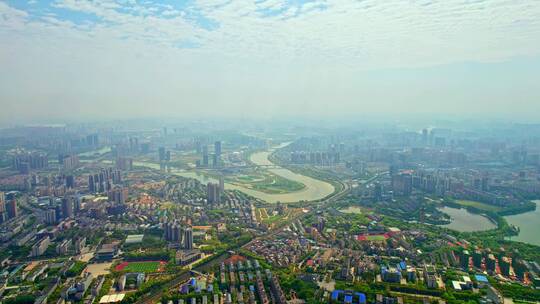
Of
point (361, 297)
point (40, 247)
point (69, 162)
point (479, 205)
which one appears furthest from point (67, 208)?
point (479, 205)

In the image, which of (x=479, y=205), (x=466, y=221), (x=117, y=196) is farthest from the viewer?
(x=479, y=205)

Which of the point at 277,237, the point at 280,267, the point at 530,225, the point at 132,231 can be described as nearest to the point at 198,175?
the point at 132,231

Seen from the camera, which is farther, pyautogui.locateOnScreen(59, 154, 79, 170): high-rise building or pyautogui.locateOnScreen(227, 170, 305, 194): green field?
pyautogui.locateOnScreen(59, 154, 79, 170): high-rise building

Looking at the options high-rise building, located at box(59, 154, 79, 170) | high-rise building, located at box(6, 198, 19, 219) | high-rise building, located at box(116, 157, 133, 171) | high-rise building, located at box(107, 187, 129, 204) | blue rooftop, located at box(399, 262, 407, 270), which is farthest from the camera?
high-rise building, located at box(59, 154, 79, 170)

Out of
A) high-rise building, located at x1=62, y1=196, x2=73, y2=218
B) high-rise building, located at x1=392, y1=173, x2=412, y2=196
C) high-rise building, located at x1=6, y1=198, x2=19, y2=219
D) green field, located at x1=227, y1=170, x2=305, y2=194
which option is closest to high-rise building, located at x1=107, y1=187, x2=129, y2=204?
high-rise building, located at x1=62, y1=196, x2=73, y2=218

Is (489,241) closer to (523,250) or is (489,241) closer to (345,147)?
(523,250)

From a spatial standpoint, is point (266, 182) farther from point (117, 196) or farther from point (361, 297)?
point (361, 297)

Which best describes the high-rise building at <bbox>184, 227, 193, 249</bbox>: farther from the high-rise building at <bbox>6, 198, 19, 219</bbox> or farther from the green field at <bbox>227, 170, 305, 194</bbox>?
the green field at <bbox>227, 170, 305, 194</bbox>

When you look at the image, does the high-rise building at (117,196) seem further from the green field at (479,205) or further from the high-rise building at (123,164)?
the green field at (479,205)
